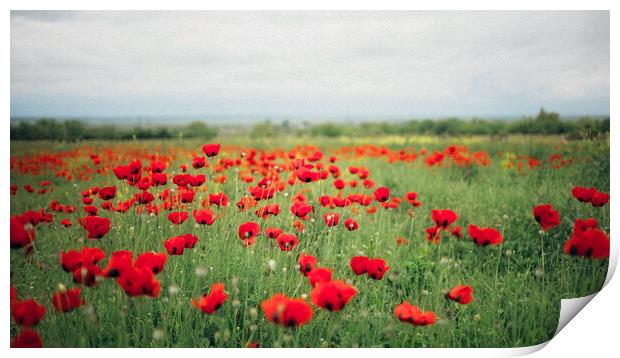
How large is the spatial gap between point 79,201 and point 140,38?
97 centimetres

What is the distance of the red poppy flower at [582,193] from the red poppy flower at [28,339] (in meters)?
2.50

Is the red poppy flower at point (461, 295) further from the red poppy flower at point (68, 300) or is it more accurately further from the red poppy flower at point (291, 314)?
the red poppy flower at point (68, 300)

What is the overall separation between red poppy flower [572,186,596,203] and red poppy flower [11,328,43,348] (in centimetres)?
250

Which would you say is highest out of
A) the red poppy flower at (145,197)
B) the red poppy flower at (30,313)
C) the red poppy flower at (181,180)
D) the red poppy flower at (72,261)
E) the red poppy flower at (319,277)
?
the red poppy flower at (181,180)

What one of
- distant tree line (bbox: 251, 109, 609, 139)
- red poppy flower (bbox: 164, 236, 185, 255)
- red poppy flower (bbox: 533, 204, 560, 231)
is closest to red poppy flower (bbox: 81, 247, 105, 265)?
red poppy flower (bbox: 164, 236, 185, 255)

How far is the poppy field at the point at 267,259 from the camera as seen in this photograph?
1.84 meters

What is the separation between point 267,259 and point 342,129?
237 centimetres

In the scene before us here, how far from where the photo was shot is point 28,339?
74.7 inches

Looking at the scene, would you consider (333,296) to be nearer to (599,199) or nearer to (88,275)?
(88,275)

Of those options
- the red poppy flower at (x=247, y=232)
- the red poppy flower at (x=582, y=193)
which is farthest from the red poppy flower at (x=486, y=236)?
the red poppy flower at (x=247, y=232)

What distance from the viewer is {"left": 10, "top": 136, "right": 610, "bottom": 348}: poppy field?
1837mm

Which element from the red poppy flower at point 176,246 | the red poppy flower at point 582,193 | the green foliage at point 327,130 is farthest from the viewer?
the green foliage at point 327,130

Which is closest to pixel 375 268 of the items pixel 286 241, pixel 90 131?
pixel 286 241

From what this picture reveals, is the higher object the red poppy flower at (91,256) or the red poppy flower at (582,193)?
the red poppy flower at (582,193)
